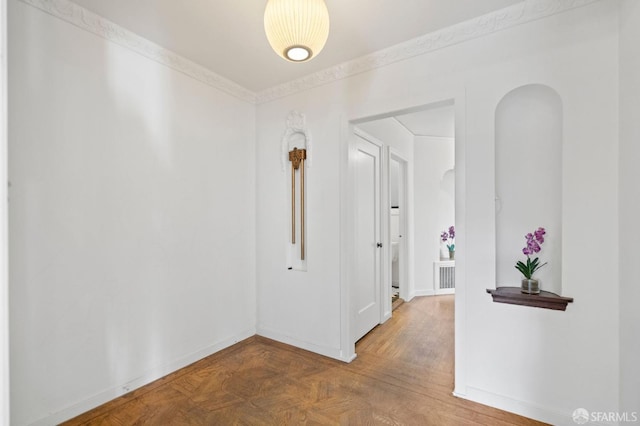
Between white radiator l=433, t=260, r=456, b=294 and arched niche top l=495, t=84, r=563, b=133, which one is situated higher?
arched niche top l=495, t=84, r=563, b=133

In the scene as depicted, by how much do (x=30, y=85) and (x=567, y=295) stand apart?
3737 mm

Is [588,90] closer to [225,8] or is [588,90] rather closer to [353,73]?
[353,73]

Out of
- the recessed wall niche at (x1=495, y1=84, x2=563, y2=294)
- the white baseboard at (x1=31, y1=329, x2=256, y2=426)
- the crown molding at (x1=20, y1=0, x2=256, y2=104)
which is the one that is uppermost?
the crown molding at (x1=20, y1=0, x2=256, y2=104)

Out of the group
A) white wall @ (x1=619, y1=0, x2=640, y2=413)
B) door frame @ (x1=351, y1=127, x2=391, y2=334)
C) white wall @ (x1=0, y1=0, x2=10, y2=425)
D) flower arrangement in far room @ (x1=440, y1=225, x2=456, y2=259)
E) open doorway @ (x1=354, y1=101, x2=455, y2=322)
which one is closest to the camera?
white wall @ (x1=0, y1=0, x2=10, y2=425)

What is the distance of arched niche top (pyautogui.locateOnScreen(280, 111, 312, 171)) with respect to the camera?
312cm

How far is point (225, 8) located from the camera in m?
2.10

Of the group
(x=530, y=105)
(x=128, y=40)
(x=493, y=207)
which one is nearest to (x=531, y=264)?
(x=493, y=207)

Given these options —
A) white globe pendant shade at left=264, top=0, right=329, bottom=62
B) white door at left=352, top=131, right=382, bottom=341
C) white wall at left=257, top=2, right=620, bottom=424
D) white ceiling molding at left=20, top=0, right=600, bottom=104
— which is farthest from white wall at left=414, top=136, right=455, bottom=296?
white globe pendant shade at left=264, top=0, right=329, bottom=62

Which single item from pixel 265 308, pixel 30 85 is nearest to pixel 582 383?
pixel 265 308

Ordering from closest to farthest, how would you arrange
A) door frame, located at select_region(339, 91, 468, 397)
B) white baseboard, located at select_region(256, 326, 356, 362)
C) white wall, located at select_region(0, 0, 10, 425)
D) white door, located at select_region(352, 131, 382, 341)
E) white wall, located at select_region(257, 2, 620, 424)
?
white wall, located at select_region(0, 0, 10, 425)
white wall, located at select_region(257, 2, 620, 424)
door frame, located at select_region(339, 91, 468, 397)
white baseboard, located at select_region(256, 326, 356, 362)
white door, located at select_region(352, 131, 382, 341)

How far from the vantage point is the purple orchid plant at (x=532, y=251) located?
2.08 meters

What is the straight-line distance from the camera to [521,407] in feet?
6.67

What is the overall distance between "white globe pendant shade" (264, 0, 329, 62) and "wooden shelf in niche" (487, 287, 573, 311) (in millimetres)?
2059

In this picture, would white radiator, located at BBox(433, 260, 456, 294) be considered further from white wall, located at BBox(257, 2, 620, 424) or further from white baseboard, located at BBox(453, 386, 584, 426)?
white baseboard, located at BBox(453, 386, 584, 426)
